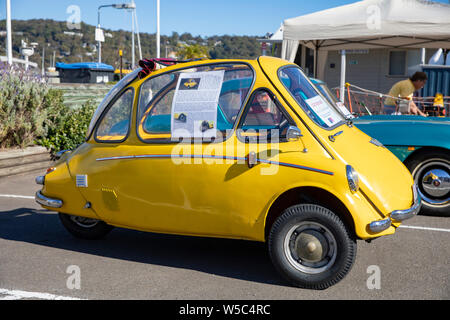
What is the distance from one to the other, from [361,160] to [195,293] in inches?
65.7

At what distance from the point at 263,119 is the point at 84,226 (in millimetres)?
2259

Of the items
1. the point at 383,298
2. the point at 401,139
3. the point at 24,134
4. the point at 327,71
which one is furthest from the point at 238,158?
the point at 327,71

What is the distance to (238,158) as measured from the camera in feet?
14.0

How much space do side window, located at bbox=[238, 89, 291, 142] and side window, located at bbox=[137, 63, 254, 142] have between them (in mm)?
103

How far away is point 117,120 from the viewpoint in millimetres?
5035

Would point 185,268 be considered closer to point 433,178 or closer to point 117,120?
point 117,120

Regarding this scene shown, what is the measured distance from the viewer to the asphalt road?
409cm

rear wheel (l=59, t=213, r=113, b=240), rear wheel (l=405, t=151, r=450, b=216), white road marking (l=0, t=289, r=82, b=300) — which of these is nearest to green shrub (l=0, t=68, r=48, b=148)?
rear wheel (l=59, t=213, r=113, b=240)

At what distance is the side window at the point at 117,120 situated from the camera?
4.89m

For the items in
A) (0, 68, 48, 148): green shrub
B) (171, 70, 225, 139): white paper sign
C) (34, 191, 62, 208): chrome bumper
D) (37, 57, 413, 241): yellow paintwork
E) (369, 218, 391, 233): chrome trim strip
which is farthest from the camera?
(0, 68, 48, 148): green shrub

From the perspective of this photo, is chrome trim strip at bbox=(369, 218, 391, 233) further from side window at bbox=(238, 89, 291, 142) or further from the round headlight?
side window at bbox=(238, 89, 291, 142)

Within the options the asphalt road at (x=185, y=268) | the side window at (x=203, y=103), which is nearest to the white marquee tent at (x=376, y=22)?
the asphalt road at (x=185, y=268)
